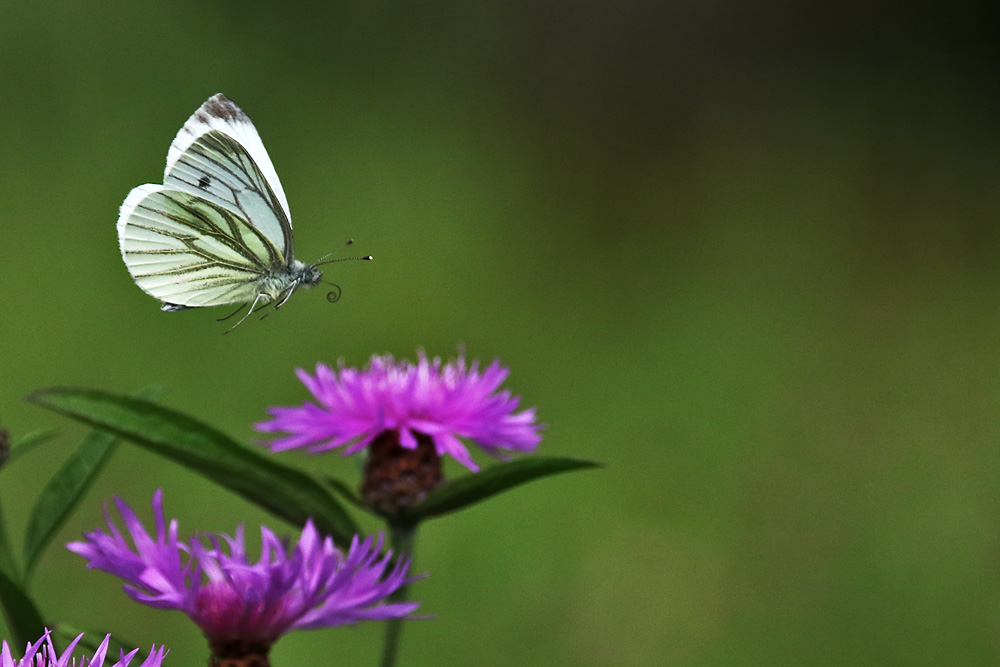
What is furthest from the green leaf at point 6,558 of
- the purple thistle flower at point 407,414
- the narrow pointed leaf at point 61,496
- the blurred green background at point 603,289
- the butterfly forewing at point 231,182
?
the blurred green background at point 603,289

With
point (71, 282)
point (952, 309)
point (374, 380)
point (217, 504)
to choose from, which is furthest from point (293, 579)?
point (952, 309)

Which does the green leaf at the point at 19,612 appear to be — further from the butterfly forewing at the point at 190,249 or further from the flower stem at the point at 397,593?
the butterfly forewing at the point at 190,249

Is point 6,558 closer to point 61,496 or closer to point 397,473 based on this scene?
point 61,496

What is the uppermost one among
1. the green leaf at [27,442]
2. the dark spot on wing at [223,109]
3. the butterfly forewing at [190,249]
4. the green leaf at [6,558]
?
the dark spot on wing at [223,109]

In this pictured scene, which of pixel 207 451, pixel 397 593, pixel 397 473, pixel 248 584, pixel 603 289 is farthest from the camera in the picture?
pixel 603 289

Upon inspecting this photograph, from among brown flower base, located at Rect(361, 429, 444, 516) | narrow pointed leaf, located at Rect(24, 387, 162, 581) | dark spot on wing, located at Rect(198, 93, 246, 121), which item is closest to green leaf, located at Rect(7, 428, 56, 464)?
narrow pointed leaf, located at Rect(24, 387, 162, 581)

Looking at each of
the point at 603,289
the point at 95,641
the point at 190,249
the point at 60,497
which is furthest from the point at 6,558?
the point at 603,289
